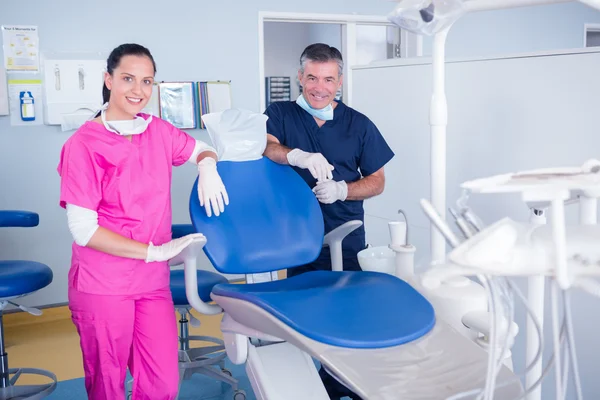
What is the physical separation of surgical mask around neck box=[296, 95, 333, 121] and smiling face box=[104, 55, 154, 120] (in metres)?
0.56

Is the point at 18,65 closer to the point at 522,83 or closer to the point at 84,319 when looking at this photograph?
the point at 84,319

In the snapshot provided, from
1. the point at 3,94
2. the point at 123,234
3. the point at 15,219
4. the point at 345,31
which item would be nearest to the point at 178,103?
the point at 3,94

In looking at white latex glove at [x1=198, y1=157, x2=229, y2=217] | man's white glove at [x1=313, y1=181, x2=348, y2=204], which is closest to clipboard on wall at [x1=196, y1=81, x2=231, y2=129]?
man's white glove at [x1=313, y1=181, x2=348, y2=204]

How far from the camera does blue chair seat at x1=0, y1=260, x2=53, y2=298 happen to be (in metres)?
2.21

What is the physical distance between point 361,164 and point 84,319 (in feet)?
3.26

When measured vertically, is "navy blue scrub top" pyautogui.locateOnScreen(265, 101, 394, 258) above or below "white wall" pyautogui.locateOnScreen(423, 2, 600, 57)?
below

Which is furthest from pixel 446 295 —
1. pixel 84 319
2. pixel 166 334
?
pixel 84 319

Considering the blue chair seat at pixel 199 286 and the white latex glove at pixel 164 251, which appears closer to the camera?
the white latex glove at pixel 164 251

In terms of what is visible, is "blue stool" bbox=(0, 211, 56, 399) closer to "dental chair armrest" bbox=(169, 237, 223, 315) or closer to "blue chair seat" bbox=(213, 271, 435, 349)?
"dental chair armrest" bbox=(169, 237, 223, 315)

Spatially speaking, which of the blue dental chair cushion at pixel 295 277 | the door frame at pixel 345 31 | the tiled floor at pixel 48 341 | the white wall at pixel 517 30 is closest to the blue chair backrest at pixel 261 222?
the blue dental chair cushion at pixel 295 277

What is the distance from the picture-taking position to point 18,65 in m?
3.24

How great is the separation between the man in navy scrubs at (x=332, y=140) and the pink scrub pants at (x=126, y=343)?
0.51 metres

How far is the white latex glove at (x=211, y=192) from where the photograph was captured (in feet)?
5.20

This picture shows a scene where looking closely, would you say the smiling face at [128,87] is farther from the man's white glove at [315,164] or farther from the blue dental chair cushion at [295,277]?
the man's white glove at [315,164]
